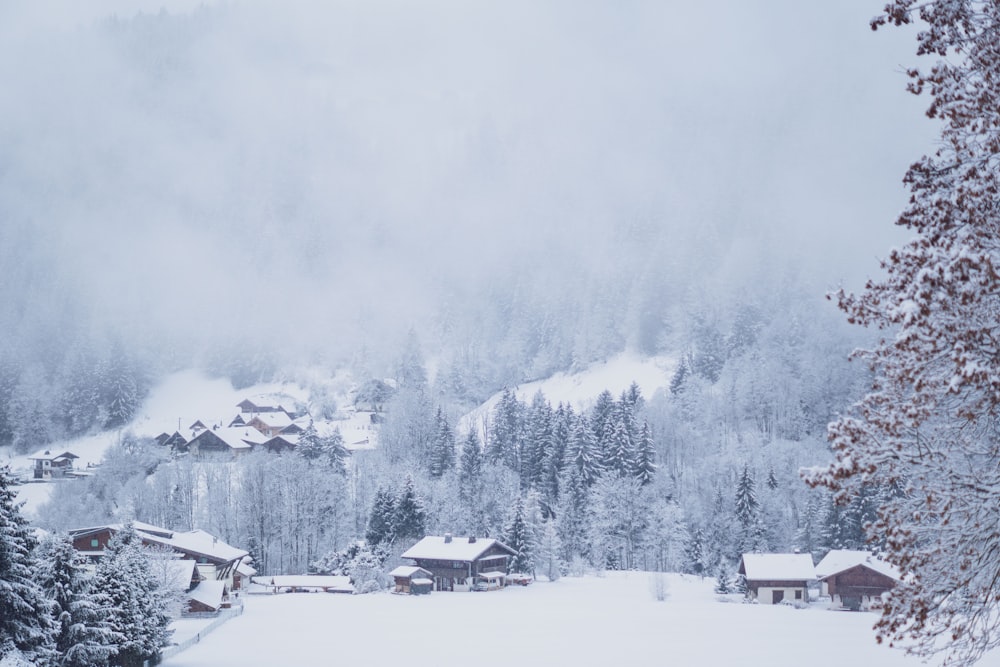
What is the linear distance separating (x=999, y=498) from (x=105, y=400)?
16901 cm

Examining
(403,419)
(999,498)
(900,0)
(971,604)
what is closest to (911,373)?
(999,498)

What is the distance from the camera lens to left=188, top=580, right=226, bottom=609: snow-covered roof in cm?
4709

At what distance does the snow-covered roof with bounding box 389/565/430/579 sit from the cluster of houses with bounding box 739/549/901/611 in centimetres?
2646

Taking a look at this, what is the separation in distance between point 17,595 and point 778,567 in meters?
53.8

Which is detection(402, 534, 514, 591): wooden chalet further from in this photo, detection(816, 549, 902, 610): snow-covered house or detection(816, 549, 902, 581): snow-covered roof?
detection(816, 549, 902, 610): snow-covered house

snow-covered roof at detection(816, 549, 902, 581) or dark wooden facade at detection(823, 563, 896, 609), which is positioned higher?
snow-covered roof at detection(816, 549, 902, 581)

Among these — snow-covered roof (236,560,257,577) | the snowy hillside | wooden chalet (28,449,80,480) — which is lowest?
snow-covered roof (236,560,257,577)

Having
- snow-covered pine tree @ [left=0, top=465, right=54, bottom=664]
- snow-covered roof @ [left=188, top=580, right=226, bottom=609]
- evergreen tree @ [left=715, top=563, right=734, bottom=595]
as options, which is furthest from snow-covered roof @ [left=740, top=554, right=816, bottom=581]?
snow-covered pine tree @ [left=0, top=465, right=54, bottom=664]

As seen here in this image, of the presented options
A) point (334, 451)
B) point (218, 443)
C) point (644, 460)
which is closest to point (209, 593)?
point (334, 451)

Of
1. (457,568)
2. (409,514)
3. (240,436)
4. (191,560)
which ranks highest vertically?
(240,436)

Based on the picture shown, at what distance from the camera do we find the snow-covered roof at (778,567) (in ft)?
191

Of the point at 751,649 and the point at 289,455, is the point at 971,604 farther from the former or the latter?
the point at 289,455

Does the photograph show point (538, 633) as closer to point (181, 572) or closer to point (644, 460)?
point (181, 572)

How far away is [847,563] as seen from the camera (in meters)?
56.3
